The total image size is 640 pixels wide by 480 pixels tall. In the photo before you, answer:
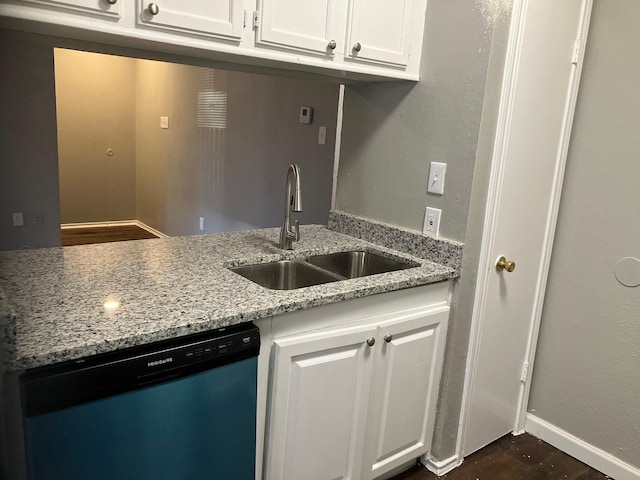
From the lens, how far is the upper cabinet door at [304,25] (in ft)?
4.88

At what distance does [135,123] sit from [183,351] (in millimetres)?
5751

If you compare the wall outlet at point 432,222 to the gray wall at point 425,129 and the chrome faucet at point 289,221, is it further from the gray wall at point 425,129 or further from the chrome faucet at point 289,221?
the chrome faucet at point 289,221

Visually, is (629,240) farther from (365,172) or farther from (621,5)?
(365,172)

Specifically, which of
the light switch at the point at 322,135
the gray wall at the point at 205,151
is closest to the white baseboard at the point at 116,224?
the gray wall at the point at 205,151

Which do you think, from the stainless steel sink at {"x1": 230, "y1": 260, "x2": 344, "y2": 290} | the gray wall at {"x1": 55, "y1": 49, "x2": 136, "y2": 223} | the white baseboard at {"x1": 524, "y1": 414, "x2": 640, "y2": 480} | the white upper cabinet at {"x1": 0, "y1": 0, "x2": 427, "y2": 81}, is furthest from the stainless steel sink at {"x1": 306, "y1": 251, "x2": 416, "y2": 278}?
the gray wall at {"x1": 55, "y1": 49, "x2": 136, "y2": 223}

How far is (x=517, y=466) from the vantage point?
2.08 metres

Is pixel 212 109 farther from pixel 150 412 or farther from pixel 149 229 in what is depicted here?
pixel 150 412

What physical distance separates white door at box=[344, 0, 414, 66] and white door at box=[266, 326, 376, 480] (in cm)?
96

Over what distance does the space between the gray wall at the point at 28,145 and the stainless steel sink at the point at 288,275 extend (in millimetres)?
2949

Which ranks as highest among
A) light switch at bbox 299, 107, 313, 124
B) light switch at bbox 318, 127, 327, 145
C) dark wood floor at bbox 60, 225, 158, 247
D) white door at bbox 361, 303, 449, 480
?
light switch at bbox 299, 107, 313, 124

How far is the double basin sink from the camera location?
183cm

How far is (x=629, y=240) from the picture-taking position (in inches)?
75.9

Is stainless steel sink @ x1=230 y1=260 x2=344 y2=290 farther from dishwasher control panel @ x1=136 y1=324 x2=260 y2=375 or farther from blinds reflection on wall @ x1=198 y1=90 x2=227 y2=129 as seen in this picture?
blinds reflection on wall @ x1=198 y1=90 x2=227 y2=129

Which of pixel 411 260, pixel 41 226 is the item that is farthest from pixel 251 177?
pixel 411 260
